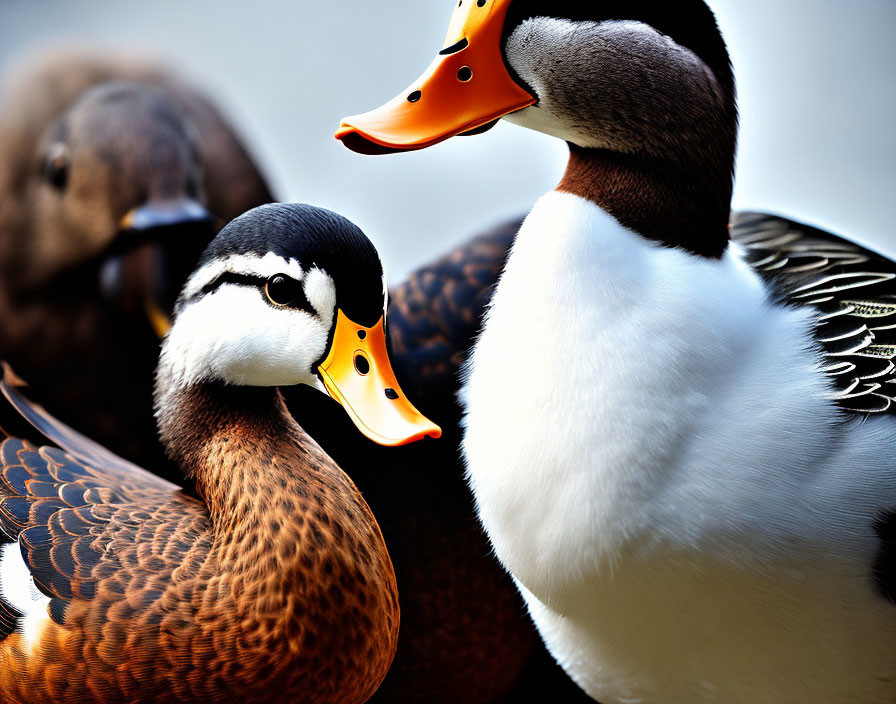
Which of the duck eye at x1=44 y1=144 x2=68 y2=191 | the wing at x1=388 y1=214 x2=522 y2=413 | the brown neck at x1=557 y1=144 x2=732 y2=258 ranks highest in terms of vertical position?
the brown neck at x1=557 y1=144 x2=732 y2=258

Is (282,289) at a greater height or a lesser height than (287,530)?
greater

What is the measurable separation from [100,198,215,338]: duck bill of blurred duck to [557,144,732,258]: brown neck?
0.55m

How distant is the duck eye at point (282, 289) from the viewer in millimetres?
743

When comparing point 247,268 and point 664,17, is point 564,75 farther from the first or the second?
point 247,268

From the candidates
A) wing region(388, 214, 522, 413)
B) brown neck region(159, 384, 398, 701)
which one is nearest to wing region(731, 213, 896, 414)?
wing region(388, 214, 522, 413)

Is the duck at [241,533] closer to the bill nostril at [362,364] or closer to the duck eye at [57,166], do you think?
the bill nostril at [362,364]

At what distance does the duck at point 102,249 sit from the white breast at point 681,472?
56 centimetres

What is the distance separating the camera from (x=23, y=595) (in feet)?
2.50

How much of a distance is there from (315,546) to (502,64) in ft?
1.24

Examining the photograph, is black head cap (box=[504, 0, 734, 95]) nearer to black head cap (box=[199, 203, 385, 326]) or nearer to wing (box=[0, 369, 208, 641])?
black head cap (box=[199, 203, 385, 326])

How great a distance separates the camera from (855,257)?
922 millimetres

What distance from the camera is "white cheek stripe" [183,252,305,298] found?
737 mm

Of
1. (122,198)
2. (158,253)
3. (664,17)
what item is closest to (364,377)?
(664,17)

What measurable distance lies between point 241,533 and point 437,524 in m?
0.29
